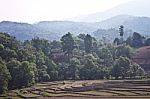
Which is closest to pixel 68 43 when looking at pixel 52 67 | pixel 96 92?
pixel 52 67

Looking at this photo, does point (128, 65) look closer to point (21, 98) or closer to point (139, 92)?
point (139, 92)

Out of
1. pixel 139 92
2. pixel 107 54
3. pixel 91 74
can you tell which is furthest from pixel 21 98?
pixel 107 54

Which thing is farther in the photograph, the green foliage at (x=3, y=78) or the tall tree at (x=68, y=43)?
the tall tree at (x=68, y=43)

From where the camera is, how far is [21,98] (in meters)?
48.5

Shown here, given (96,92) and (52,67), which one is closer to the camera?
(96,92)

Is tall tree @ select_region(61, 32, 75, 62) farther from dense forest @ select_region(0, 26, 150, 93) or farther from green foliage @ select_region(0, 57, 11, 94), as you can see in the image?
green foliage @ select_region(0, 57, 11, 94)

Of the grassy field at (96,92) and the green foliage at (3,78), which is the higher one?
the green foliage at (3,78)

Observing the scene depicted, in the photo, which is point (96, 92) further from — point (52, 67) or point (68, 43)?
point (68, 43)

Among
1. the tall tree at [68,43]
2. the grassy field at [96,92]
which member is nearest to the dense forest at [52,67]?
the tall tree at [68,43]

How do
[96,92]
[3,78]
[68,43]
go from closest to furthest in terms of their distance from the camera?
[96,92], [3,78], [68,43]

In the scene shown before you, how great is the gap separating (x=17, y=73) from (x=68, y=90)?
11.7 meters

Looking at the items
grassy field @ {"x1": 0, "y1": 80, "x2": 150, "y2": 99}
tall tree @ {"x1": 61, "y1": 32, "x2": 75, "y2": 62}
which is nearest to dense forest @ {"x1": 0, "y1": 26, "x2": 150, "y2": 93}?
tall tree @ {"x1": 61, "y1": 32, "x2": 75, "y2": 62}

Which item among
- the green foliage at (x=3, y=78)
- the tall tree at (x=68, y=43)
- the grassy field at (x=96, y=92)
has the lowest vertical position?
the grassy field at (x=96, y=92)

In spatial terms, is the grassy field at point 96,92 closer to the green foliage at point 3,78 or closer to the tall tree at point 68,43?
the green foliage at point 3,78
